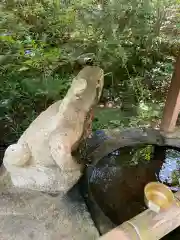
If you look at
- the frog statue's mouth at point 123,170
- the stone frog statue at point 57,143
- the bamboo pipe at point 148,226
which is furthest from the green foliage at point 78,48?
the bamboo pipe at point 148,226

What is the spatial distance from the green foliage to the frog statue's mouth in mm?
1023

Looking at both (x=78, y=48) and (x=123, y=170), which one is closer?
(x=123, y=170)

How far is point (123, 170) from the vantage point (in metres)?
2.03

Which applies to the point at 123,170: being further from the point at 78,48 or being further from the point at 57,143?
the point at 78,48

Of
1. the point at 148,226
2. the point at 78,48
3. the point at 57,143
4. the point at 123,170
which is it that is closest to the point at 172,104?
the point at 123,170

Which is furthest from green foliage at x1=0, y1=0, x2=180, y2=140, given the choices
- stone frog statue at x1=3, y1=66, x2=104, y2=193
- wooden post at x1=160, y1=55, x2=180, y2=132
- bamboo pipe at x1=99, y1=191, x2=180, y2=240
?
bamboo pipe at x1=99, y1=191, x2=180, y2=240

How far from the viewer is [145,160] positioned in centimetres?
211

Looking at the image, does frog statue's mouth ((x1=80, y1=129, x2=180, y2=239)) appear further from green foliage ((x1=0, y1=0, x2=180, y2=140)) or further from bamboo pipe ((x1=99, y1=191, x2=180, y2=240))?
green foliage ((x1=0, y1=0, x2=180, y2=140))

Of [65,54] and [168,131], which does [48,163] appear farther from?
[65,54]

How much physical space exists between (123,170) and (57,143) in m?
0.66

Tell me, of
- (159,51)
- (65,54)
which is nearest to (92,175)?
(65,54)

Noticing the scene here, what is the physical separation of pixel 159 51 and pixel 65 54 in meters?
1.41

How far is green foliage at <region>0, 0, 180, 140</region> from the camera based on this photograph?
3.38 metres

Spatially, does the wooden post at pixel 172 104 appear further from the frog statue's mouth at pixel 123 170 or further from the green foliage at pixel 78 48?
the green foliage at pixel 78 48
